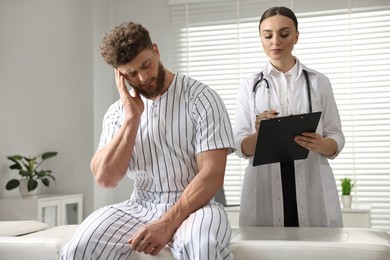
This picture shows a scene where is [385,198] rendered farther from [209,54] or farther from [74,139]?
[74,139]

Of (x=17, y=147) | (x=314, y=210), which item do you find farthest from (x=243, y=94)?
(x=17, y=147)

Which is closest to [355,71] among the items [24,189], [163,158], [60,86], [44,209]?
[60,86]

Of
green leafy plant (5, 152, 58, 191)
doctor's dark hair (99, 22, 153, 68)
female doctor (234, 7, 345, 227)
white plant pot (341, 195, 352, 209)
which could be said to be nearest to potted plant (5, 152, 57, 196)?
green leafy plant (5, 152, 58, 191)

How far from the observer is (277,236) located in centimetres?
222

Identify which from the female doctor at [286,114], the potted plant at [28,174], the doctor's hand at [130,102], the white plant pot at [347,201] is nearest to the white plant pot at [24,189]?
the potted plant at [28,174]

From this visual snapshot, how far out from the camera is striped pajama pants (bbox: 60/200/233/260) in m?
1.93

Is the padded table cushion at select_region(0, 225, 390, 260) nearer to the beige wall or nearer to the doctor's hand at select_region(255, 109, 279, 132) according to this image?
the doctor's hand at select_region(255, 109, 279, 132)

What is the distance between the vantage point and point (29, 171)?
5.17 m

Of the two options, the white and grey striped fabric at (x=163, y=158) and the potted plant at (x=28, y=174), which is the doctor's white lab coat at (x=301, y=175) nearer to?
the white and grey striped fabric at (x=163, y=158)

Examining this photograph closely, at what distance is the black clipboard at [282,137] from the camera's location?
7.72ft

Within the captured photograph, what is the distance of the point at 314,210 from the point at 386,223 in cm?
282

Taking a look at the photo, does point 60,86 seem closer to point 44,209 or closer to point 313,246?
point 44,209

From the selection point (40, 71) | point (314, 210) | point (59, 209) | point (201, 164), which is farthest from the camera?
point (40, 71)

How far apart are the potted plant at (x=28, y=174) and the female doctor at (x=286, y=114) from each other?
2876mm
